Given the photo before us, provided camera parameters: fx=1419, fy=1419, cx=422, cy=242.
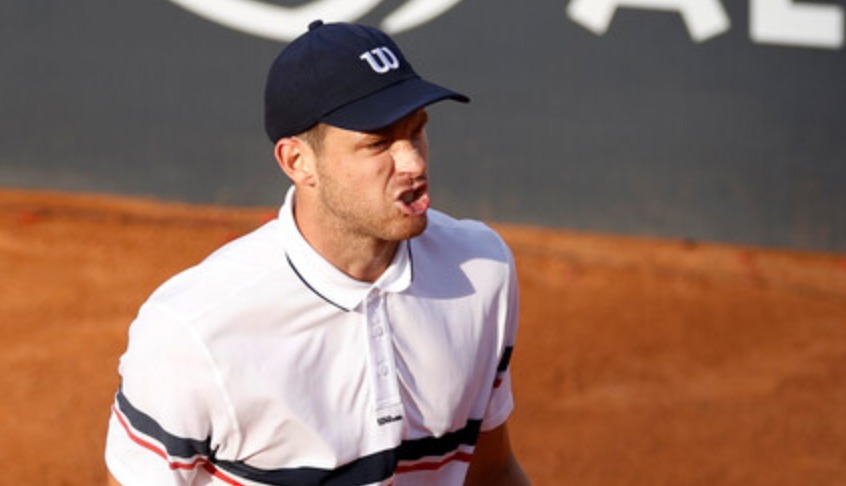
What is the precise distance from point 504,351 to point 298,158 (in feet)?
2.34

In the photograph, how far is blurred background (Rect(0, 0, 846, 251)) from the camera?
8391mm

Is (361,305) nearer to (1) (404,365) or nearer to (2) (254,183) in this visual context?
(1) (404,365)

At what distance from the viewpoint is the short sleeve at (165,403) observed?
282 cm

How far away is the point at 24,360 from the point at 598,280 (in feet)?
10.8

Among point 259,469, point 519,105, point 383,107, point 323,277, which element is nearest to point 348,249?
point 323,277

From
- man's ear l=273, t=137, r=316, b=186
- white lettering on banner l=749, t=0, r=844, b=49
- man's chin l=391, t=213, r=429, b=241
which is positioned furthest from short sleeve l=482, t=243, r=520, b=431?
white lettering on banner l=749, t=0, r=844, b=49

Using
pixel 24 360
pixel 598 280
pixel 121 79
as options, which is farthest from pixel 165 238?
pixel 598 280

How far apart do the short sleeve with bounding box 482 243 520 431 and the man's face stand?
47 cm

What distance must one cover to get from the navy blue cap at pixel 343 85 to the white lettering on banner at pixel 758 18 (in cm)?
560

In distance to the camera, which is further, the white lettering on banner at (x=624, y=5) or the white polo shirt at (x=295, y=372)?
the white lettering on banner at (x=624, y=5)

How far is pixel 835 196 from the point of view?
8695 millimetres

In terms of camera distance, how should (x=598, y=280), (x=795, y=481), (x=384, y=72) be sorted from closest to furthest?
(x=384, y=72) → (x=795, y=481) → (x=598, y=280)

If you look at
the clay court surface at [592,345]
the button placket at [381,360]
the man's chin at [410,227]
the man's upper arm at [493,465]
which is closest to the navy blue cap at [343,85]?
the man's chin at [410,227]

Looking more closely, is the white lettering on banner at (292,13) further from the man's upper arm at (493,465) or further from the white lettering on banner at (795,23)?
the man's upper arm at (493,465)
